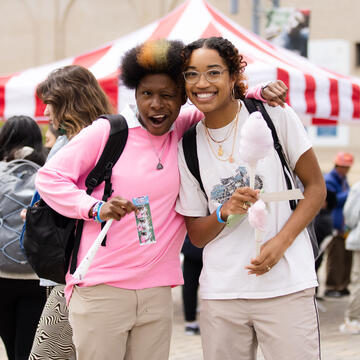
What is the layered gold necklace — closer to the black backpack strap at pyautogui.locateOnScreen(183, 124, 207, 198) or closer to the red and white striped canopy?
the black backpack strap at pyautogui.locateOnScreen(183, 124, 207, 198)

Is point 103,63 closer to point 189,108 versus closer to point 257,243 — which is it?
point 189,108

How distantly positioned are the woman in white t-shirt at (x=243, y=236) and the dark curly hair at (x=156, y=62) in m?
0.09

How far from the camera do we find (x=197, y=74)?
2889mm

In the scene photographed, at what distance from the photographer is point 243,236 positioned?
287 cm

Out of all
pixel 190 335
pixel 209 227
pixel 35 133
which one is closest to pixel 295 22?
pixel 190 335

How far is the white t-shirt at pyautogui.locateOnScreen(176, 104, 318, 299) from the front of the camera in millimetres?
2826

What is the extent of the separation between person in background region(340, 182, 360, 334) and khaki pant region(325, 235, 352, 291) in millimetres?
1916

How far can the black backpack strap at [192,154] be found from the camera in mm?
2947

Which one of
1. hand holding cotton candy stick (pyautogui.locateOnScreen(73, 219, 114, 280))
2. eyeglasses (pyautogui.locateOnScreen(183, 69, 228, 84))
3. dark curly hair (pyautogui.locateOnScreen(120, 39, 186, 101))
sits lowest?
hand holding cotton candy stick (pyautogui.locateOnScreen(73, 219, 114, 280))

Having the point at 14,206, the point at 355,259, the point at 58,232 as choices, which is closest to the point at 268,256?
the point at 58,232

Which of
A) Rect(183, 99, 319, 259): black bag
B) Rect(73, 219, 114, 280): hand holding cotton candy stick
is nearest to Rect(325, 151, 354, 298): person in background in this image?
Rect(183, 99, 319, 259): black bag

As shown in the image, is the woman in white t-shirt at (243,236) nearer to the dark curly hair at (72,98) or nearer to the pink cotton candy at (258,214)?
the pink cotton candy at (258,214)

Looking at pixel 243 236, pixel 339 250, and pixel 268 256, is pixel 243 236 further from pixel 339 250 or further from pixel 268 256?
pixel 339 250

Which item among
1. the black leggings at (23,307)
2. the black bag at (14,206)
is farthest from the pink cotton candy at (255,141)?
the black leggings at (23,307)
